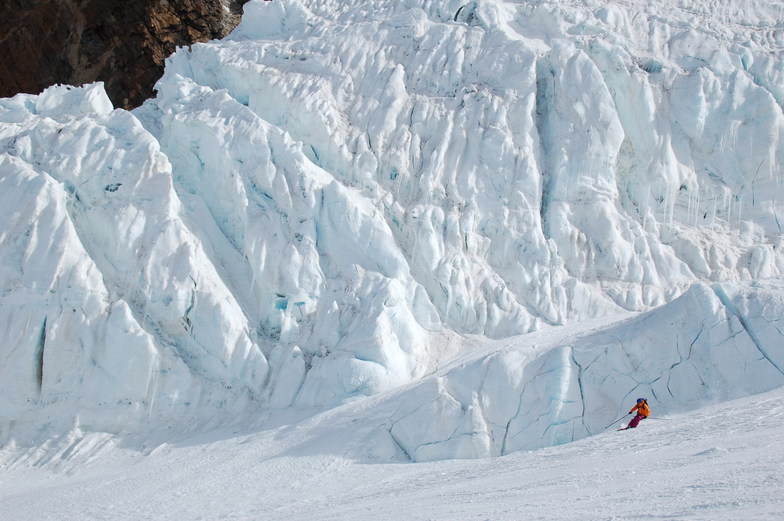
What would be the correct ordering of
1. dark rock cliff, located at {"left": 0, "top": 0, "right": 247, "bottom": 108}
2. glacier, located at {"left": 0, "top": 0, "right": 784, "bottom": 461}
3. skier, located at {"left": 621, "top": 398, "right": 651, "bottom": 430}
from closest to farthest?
skier, located at {"left": 621, "top": 398, "right": 651, "bottom": 430} → glacier, located at {"left": 0, "top": 0, "right": 784, "bottom": 461} → dark rock cliff, located at {"left": 0, "top": 0, "right": 247, "bottom": 108}

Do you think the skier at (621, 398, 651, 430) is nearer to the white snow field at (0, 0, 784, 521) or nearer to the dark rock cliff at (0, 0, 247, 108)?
the white snow field at (0, 0, 784, 521)

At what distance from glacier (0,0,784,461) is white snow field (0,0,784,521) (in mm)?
45

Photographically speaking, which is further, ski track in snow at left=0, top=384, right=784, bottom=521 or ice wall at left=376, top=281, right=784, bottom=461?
ice wall at left=376, top=281, right=784, bottom=461

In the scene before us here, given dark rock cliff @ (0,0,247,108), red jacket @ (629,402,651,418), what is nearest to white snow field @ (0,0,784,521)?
red jacket @ (629,402,651,418)

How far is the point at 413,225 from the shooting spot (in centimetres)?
1384

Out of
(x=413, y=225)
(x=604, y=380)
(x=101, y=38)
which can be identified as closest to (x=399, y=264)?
(x=413, y=225)

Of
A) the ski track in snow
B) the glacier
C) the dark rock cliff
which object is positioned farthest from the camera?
the dark rock cliff

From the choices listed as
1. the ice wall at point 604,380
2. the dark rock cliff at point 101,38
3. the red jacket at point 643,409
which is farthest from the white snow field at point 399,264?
the dark rock cliff at point 101,38

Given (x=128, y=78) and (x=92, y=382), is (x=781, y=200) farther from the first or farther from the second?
(x=128, y=78)

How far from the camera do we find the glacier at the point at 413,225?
10.5 meters

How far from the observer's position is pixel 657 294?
1360 cm

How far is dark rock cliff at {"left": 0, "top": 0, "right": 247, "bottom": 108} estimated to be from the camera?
24438 mm

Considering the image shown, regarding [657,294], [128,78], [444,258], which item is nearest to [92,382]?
[444,258]

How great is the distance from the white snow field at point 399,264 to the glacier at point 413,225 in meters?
0.04
